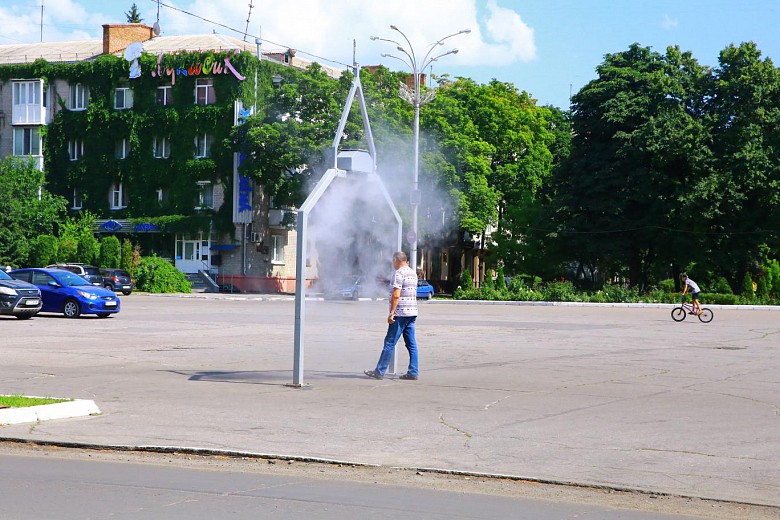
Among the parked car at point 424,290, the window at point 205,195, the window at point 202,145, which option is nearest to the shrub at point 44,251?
the window at point 205,195

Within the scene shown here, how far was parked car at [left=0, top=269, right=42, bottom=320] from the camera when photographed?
2845cm

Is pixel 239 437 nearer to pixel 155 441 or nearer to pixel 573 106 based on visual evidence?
pixel 155 441

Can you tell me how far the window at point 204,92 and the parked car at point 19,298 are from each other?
35584 mm

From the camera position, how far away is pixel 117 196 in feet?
220

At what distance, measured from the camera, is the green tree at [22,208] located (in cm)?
6119

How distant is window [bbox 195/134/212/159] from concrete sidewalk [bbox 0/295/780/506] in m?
40.1

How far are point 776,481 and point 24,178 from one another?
63236 mm

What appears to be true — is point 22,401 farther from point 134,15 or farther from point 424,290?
point 134,15

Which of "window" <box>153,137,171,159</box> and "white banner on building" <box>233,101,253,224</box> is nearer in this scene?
"white banner on building" <box>233,101,253,224</box>

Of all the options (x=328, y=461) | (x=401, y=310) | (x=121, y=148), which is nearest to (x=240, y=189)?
(x=121, y=148)

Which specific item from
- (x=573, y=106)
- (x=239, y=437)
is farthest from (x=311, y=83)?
(x=239, y=437)

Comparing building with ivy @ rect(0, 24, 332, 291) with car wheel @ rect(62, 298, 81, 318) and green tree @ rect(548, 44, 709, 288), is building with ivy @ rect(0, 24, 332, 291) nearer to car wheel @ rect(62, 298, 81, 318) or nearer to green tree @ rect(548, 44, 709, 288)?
green tree @ rect(548, 44, 709, 288)

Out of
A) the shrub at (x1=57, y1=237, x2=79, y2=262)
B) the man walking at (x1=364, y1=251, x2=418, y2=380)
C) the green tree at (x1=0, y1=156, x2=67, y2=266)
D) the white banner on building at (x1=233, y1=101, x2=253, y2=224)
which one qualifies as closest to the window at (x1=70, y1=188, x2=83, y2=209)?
the green tree at (x1=0, y1=156, x2=67, y2=266)

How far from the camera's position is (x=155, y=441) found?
31.3ft
